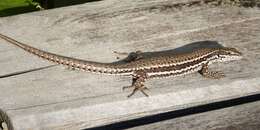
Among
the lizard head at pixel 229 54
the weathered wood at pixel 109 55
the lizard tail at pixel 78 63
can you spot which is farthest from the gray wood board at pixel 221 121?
the lizard tail at pixel 78 63

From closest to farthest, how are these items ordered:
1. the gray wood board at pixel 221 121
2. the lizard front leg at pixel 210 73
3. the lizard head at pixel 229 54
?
the gray wood board at pixel 221 121, the lizard front leg at pixel 210 73, the lizard head at pixel 229 54

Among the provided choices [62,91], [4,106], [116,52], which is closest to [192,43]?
[116,52]

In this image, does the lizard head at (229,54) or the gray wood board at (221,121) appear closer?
the gray wood board at (221,121)

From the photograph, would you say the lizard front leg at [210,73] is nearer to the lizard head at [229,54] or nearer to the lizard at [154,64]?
the lizard at [154,64]

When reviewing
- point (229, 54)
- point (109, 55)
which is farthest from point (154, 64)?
point (229, 54)

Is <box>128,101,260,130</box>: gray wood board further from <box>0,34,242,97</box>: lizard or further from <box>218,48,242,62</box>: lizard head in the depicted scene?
<box>218,48,242,62</box>: lizard head

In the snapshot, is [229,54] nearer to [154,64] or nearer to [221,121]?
[154,64]
